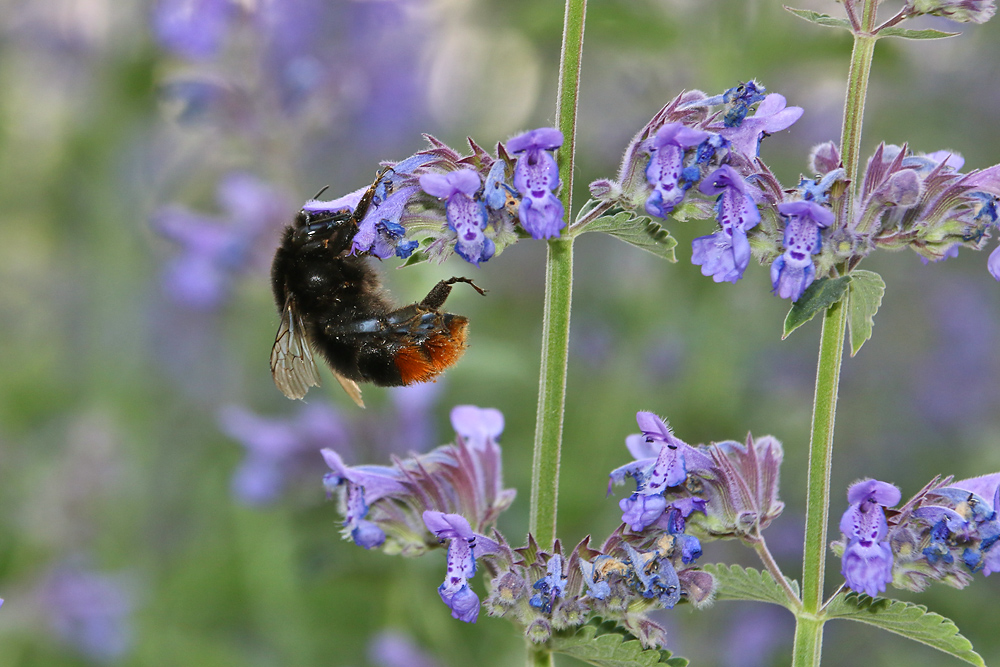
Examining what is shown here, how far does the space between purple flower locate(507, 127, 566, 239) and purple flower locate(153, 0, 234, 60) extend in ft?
12.8

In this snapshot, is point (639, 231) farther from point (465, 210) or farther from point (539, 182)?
point (465, 210)

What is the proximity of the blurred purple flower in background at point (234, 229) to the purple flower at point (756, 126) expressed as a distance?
351 cm

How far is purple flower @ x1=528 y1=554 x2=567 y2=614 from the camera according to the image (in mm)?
2594

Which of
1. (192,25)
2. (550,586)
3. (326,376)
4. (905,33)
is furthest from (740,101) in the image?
(192,25)

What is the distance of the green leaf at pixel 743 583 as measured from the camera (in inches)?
104

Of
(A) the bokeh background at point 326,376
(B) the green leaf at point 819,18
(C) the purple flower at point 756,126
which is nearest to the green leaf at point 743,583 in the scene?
(C) the purple flower at point 756,126

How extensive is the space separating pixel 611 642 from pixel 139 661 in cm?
377

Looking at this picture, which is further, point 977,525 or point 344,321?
point 344,321

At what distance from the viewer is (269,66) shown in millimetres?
6293

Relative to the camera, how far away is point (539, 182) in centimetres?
259

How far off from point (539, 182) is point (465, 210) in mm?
209

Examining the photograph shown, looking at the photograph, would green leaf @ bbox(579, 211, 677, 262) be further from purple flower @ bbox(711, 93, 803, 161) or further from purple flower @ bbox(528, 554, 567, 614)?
purple flower @ bbox(528, 554, 567, 614)

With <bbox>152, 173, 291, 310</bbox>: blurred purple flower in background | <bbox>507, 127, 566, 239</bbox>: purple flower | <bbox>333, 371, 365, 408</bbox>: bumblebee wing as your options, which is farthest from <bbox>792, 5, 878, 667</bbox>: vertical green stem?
<bbox>152, 173, 291, 310</bbox>: blurred purple flower in background

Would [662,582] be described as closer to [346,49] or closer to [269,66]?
[269,66]
